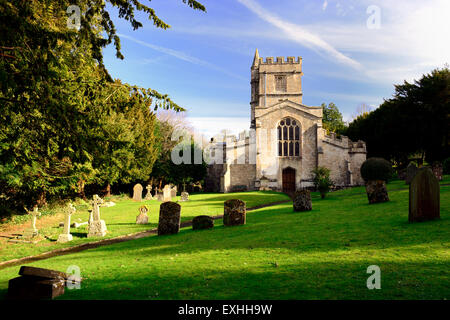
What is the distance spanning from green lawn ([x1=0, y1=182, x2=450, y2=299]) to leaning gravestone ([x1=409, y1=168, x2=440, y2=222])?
34cm

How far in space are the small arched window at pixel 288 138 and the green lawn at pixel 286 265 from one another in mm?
25848

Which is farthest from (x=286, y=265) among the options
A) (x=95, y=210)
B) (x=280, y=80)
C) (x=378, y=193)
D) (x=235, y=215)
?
(x=280, y=80)

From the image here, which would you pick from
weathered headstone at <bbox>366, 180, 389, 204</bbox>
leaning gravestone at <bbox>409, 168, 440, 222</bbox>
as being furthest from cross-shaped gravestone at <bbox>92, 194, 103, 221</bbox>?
weathered headstone at <bbox>366, 180, 389, 204</bbox>

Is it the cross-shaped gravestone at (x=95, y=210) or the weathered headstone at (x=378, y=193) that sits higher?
the weathered headstone at (x=378, y=193)

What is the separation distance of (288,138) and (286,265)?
30863 mm

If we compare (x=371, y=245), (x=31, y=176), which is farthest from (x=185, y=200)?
(x=371, y=245)

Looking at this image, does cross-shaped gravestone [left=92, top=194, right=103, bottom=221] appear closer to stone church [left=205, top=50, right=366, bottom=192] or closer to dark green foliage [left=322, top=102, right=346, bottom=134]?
stone church [left=205, top=50, right=366, bottom=192]

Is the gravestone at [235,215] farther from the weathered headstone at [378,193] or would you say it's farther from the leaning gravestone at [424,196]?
the weathered headstone at [378,193]

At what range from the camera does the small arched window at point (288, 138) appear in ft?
117

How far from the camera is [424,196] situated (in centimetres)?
878

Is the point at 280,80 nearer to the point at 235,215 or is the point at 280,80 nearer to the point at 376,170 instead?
the point at 376,170

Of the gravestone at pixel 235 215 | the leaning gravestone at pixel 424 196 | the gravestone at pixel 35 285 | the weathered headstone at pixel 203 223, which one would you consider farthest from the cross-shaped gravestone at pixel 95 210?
the leaning gravestone at pixel 424 196
